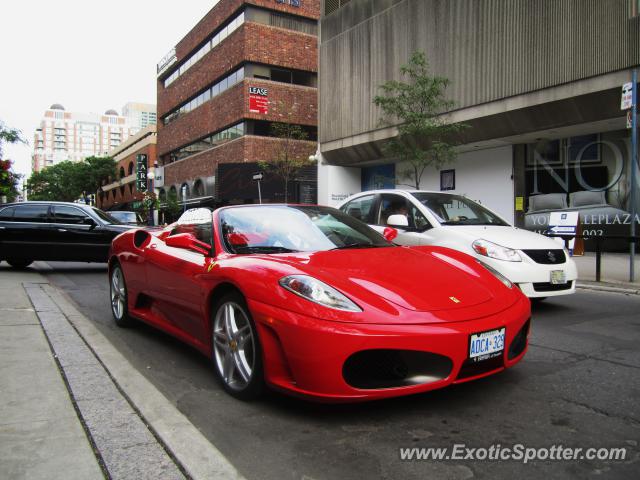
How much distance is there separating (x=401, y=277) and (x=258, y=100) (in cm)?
2931

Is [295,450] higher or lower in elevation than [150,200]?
lower

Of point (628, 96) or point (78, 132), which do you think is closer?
point (628, 96)

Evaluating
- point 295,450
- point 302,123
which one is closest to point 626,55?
point 295,450

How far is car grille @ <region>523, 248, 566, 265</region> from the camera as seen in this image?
5.90 m

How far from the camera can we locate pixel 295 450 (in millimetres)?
2535

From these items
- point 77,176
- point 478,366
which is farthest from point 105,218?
point 77,176

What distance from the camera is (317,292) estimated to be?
2.86m

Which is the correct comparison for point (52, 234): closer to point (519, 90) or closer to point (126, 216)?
point (126, 216)

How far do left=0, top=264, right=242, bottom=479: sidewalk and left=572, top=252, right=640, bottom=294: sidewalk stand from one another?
25.2 feet

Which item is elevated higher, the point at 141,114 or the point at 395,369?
the point at 141,114

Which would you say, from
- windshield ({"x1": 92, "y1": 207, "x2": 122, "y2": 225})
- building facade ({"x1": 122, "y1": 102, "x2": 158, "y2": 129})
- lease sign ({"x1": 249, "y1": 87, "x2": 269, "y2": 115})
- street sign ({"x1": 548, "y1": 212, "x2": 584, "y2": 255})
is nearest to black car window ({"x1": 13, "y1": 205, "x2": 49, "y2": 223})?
windshield ({"x1": 92, "y1": 207, "x2": 122, "y2": 225})

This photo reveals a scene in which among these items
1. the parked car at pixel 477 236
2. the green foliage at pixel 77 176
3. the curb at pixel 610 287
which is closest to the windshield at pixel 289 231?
the parked car at pixel 477 236

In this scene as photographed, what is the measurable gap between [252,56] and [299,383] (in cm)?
3063

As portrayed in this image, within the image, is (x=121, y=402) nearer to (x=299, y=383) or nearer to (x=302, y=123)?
(x=299, y=383)
